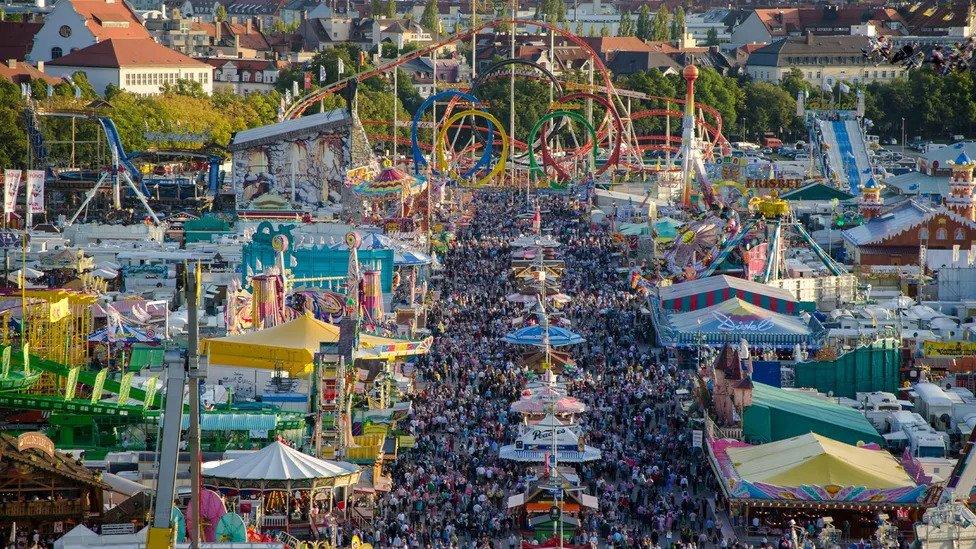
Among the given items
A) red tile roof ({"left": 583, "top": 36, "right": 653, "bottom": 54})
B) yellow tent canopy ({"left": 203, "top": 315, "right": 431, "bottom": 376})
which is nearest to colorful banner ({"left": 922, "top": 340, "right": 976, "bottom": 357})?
yellow tent canopy ({"left": 203, "top": 315, "right": 431, "bottom": 376})

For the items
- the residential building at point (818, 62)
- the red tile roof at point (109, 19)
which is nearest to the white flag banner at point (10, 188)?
the red tile roof at point (109, 19)

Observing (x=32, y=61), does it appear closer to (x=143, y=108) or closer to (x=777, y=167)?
(x=143, y=108)

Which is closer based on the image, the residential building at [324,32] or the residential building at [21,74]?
the residential building at [21,74]

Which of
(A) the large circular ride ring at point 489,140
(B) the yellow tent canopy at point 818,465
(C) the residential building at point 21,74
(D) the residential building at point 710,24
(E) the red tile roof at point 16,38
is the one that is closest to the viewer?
(B) the yellow tent canopy at point 818,465

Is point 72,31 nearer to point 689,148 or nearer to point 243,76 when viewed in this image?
point 243,76

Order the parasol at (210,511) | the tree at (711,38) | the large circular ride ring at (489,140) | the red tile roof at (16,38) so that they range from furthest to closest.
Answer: the tree at (711,38) < the red tile roof at (16,38) < the large circular ride ring at (489,140) < the parasol at (210,511)

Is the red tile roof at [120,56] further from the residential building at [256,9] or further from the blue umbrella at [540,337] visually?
the residential building at [256,9]

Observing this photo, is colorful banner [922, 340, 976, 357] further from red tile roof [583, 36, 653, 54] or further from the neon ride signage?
red tile roof [583, 36, 653, 54]
